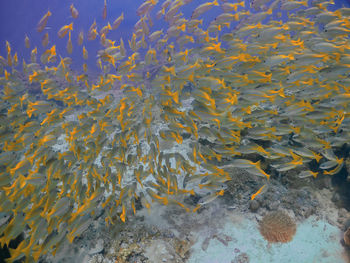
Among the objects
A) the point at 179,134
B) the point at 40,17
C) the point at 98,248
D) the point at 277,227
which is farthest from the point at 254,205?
the point at 40,17

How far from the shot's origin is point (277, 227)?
12.3 ft

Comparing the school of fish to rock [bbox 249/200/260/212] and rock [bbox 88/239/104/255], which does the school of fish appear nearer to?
rock [bbox 88/239/104/255]

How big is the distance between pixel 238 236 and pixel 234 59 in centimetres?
317

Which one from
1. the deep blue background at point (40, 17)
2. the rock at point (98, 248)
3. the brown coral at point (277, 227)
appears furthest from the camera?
the deep blue background at point (40, 17)

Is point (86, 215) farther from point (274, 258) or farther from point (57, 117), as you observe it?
point (274, 258)

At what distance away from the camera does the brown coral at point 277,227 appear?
11.9 feet

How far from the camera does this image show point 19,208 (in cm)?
288

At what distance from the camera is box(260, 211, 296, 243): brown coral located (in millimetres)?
3639

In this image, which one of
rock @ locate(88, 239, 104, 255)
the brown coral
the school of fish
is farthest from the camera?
the brown coral

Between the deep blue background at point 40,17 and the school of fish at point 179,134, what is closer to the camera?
the school of fish at point 179,134

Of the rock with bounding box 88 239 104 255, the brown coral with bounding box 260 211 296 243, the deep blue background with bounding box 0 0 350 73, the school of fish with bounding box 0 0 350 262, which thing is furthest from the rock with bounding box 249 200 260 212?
the deep blue background with bounding box 0 0 350 73

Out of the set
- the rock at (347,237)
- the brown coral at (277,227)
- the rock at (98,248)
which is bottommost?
the rock at (347,237)

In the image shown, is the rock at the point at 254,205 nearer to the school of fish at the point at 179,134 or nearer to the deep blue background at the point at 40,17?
the school of fish at the point at 179,134

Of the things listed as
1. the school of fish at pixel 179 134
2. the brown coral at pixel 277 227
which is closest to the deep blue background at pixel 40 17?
the school of fish at pixel 179 134
